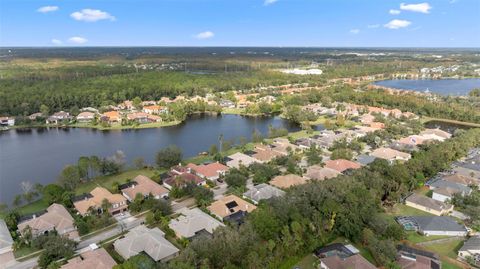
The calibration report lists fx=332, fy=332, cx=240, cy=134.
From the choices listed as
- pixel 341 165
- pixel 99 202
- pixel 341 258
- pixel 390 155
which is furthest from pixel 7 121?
pixel 390 155

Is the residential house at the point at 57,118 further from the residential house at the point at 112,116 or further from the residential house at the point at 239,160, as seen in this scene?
the residential house at the point at 239,160

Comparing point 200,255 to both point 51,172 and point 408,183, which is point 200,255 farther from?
point 51,172

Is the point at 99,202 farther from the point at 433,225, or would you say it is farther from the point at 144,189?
the point at 433,225

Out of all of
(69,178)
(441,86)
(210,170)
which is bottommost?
(210,170)

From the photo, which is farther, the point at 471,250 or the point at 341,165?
the point at 341,165

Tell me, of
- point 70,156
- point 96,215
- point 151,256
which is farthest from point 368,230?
point 70,156

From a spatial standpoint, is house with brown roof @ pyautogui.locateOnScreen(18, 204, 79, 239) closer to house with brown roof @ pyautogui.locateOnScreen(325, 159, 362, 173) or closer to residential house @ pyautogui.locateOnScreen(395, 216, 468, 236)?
residential house @ pyautogui.locateOnScreen(395, 216, 468, 236)
